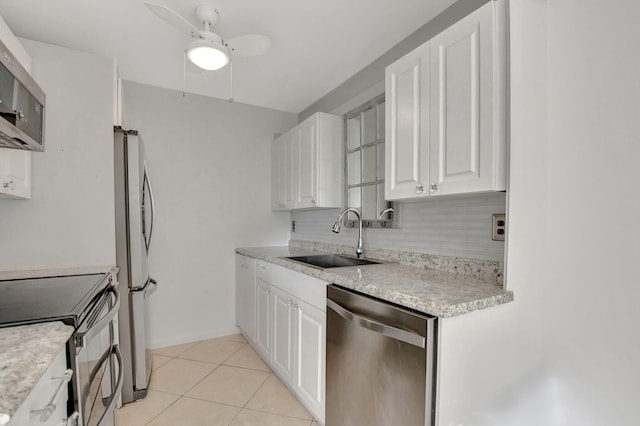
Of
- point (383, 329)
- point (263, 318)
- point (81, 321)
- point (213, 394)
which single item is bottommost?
point (213, 394)

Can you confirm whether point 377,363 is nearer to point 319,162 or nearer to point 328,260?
point 328,260

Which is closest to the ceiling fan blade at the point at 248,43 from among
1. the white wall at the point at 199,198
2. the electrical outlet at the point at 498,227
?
the white wall at the point at 199,198

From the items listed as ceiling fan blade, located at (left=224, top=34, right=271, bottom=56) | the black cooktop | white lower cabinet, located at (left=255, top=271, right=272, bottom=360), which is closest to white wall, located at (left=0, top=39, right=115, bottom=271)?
the black cooktop

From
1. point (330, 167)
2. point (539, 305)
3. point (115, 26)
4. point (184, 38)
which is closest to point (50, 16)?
point (115, 26)

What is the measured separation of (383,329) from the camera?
3.99 feet

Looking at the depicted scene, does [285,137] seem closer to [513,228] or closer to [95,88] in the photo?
[95,88]

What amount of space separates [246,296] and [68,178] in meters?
1.64

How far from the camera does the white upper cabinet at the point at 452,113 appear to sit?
1231 mm

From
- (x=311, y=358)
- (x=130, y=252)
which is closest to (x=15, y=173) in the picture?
(x=130, y=252)

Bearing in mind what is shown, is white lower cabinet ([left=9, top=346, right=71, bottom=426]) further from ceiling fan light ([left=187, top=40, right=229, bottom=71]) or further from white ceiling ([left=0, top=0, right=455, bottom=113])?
white ceiling ([left=0, top=0, right=455, bottom=113])

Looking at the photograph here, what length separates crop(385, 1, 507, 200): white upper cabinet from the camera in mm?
1231

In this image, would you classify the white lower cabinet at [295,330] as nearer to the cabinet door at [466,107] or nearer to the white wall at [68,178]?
the cabinet door at [466,107]

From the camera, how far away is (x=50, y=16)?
73.2 inches

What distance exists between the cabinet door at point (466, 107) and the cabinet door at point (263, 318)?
1545 millimetres
